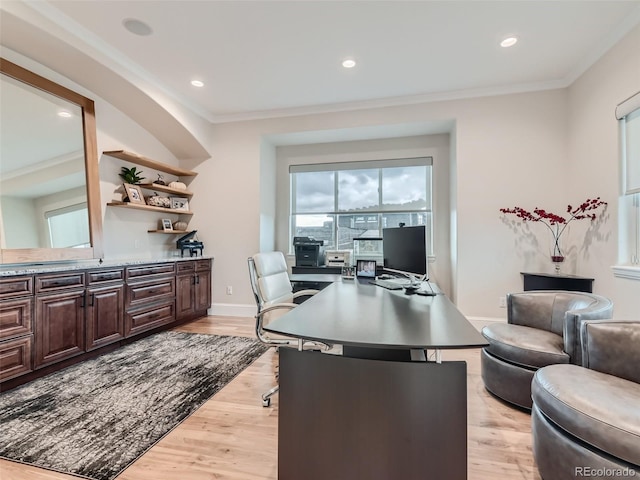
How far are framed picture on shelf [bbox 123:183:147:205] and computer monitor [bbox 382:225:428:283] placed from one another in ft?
9.96

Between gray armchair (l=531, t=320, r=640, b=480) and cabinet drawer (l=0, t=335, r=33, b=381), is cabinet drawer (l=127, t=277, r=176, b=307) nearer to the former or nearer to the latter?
cabinet drawer (l=0, t=335, r=33, b=381)

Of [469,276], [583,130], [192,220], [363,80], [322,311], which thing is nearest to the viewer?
[322,311]

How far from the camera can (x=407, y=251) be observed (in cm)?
223

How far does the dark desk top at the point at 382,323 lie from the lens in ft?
3.46

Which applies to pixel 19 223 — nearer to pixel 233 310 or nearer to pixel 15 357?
pixel 15 357

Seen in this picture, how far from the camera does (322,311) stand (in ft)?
4.97

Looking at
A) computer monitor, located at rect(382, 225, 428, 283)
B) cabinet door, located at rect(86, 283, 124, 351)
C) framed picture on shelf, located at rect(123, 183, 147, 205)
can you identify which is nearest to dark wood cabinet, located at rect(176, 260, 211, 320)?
cabinet door, located at rect(86, 283, 124, 351)

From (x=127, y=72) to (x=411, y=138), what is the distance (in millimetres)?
3607

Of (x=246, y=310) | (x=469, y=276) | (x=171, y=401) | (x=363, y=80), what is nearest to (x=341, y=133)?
(x=363, y=80)

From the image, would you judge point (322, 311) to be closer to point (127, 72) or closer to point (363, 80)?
point (363, 80)

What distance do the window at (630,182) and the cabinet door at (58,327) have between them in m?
4.79

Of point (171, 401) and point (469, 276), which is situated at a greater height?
point (469, 276)

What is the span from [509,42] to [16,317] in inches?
183

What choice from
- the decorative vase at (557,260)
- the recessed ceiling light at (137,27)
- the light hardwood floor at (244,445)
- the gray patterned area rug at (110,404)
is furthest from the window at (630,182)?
the recessed ceiling light at (137,27)
